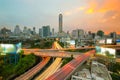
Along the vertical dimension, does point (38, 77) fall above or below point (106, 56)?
below


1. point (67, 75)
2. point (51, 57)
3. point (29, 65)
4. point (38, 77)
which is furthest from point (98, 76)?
point (51, 57)

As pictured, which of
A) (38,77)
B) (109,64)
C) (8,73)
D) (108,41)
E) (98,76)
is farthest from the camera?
(108,41)

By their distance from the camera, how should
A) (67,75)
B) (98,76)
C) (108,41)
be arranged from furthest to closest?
(108,41), (98,76), (67,75)

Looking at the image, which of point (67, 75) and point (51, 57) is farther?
point (51, 57)

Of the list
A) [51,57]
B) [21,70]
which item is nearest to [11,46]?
[21,70]

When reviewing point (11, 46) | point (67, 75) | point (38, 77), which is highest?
point (11, 46)

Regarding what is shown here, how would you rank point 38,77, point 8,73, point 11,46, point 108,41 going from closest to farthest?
point 8,73, point 38,77, point 11,46, point 108,41

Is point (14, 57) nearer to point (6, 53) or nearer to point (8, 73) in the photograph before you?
point (6, 53)

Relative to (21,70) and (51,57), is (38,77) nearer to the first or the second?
(21,70)

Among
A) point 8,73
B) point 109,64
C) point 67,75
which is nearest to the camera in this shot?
point 67,75
